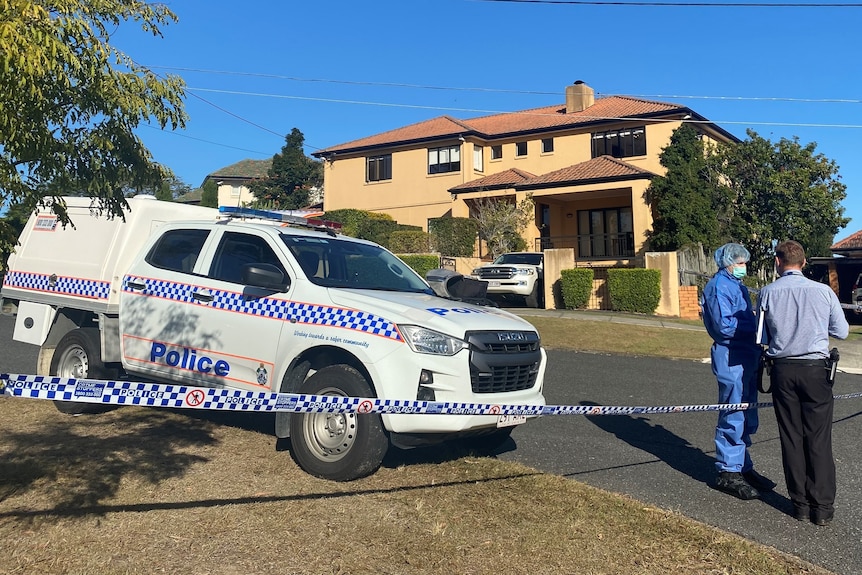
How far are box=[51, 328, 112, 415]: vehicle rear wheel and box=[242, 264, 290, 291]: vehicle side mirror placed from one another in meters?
2.46

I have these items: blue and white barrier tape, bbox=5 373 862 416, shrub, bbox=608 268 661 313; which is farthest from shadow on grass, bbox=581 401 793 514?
shrub, bbox=608 268 661 313

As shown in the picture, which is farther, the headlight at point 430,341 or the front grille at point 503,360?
the front grille at point 503,360

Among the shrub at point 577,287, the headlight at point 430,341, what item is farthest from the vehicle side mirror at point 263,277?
the shrub at point 577,287

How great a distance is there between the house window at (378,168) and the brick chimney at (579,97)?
956 cm

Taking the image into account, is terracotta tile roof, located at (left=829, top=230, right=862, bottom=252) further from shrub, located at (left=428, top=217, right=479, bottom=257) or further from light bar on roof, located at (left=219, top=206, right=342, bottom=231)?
light bar on roof, located at (left=219, top=206, right=342, bottom=231)

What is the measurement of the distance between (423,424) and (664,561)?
5.49 feet

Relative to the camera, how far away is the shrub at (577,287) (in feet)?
64.3

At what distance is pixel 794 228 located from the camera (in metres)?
25.4

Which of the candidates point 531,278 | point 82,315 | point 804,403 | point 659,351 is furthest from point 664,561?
point 531,278

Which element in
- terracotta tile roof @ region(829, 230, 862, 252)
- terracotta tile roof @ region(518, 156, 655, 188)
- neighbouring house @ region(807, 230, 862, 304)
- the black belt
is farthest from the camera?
terracotta tile roof @ region(829, 230, 862, 252)

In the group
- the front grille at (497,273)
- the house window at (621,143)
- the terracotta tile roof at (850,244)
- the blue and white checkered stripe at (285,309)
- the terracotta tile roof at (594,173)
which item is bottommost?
the blue and white checkered stripe at (285,309)

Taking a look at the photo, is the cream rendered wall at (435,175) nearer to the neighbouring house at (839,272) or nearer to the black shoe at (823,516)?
the neighbouring house at (839,272)

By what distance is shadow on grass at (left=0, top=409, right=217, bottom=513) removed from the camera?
4.57 m

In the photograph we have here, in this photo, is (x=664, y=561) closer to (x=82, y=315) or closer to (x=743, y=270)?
(x=743, y=270)
